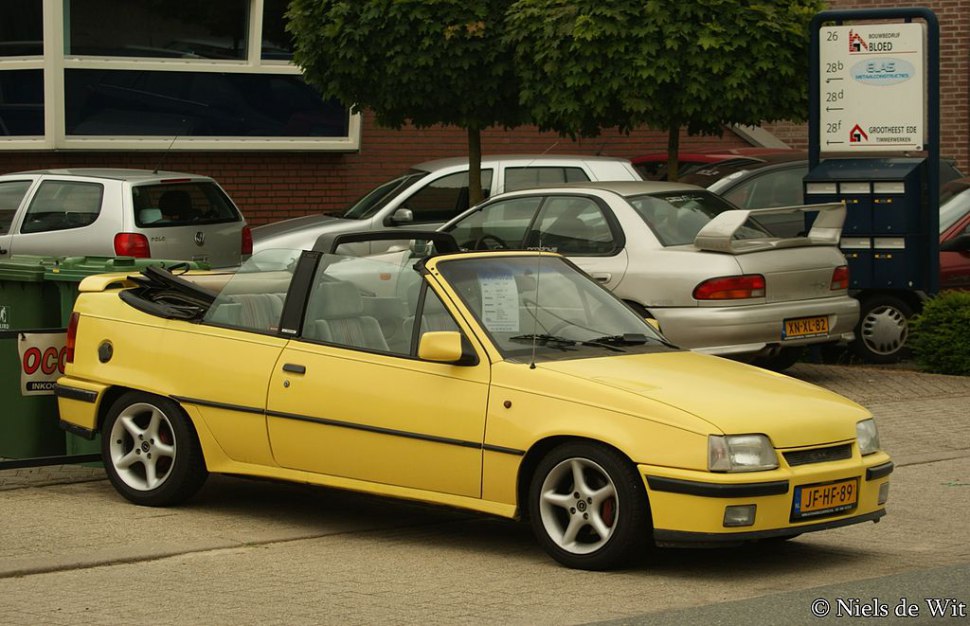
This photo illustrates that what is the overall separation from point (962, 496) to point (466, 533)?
2849 millimetres

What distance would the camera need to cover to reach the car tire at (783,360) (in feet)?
43.2

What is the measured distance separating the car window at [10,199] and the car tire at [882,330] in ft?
25.8

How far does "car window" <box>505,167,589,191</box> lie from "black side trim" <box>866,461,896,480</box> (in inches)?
394

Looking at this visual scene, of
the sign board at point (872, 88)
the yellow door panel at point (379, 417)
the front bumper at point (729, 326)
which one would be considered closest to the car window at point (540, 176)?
the sign board at point (872, 88)

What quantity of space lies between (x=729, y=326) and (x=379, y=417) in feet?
15.7

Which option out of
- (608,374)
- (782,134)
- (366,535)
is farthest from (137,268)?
(782,134)

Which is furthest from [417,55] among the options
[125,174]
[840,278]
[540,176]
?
[840,278]

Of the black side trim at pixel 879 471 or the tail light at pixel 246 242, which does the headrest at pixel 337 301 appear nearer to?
the black side trim at pixel 879 471

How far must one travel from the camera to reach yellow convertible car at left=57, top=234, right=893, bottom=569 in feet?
22.9

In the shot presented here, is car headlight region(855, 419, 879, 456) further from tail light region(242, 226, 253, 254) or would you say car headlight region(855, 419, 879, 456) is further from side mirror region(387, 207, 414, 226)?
tail light region(242, 226, 253, 254)

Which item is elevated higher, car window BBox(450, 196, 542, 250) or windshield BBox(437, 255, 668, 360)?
car window BBox(450, 196, 542, 250)

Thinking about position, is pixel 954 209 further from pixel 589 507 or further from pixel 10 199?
pixel 589 507

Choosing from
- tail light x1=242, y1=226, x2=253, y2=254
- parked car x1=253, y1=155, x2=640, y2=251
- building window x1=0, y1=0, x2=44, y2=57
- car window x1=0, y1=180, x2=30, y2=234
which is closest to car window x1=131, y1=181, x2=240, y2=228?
tail light x1=242, y1=226, x2=253, y2=254

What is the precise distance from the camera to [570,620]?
248 inches
